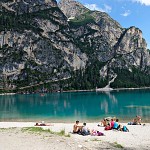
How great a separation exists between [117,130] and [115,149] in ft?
55.8

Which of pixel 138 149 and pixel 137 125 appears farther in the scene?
pixel 137 125

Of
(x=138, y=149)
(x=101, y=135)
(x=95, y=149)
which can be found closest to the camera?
(x=95, y=149)

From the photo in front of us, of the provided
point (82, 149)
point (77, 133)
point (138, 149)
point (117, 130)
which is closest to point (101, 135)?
point (77, 133)

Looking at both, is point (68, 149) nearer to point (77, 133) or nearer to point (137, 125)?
point (77, 133)

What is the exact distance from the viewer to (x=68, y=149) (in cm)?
1856

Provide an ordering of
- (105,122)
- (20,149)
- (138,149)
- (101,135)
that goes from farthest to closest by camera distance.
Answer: (105,122), (101,135), (138,149), (20,149)

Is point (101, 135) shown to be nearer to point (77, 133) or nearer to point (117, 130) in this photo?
point (77, 133)

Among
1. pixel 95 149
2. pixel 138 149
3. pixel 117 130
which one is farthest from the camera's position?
pixel 117 130

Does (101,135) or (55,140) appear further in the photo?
(101,135)

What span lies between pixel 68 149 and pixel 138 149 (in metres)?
5.75

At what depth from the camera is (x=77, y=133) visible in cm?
3238

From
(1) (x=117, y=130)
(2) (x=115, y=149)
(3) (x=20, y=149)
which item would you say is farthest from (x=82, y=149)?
(1) (x=117, y=130)

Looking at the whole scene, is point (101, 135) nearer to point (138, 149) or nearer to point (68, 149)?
point (138, 149)

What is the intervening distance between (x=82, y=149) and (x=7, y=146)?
16.2 feet
